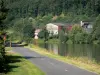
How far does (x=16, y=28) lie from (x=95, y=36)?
45732mm

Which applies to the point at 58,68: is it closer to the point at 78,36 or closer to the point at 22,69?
the point at 22,69

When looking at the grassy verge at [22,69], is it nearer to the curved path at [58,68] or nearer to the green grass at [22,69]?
the green grass at [22,69]

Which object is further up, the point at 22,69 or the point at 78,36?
the point at 78,36

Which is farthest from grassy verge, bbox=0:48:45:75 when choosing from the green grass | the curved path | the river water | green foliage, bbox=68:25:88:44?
green foliage, bbox=68:25:88:44

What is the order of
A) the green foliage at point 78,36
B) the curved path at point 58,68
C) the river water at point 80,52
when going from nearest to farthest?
1. the curved path at point 58,68
2. the river water at point 80,52
3. the green foliage at point 78,36

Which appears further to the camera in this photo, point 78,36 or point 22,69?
point 78,36

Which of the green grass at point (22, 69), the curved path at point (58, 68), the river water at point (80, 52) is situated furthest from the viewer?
the river water at point (80, 52)

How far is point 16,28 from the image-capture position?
15650 centimetres

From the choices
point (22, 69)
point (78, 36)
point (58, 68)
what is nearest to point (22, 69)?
point (22, 69)

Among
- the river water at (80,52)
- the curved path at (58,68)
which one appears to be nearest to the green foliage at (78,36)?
the river water at (80,52)

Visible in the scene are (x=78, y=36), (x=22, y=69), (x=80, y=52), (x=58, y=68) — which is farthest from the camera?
(x=78, y=36)

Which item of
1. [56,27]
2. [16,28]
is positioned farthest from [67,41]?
[56,27]

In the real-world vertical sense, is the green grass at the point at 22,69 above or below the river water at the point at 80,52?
above

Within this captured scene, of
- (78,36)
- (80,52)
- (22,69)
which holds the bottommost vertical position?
(80,52)
